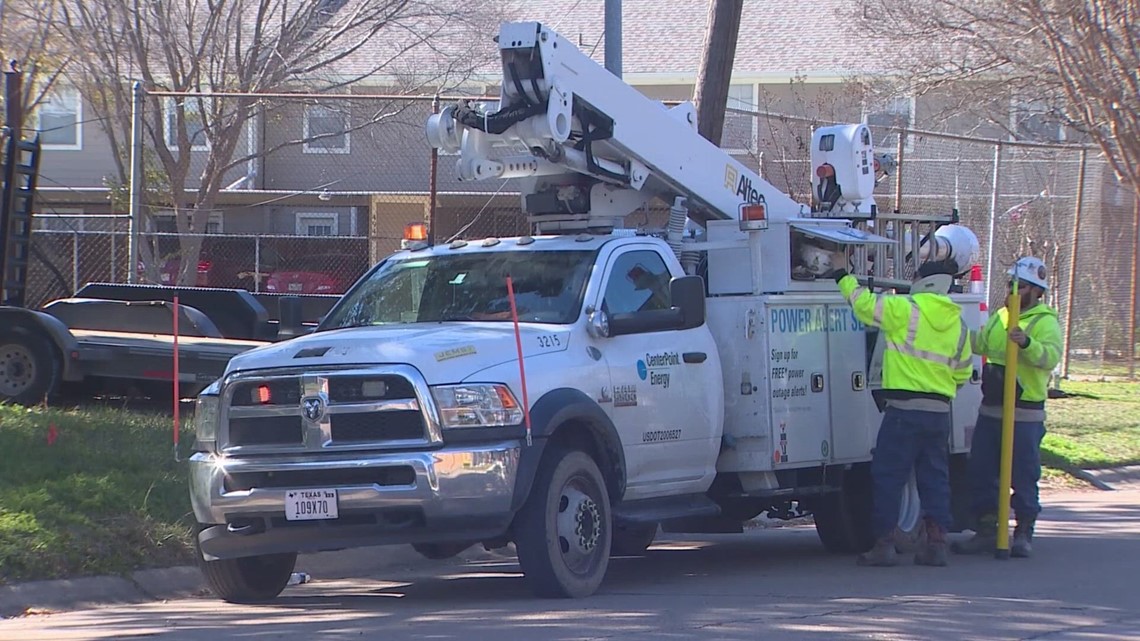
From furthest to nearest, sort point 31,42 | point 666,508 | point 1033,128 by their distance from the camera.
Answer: point 1033,128
point 31,42
point 666,508

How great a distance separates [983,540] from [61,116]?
2212cm

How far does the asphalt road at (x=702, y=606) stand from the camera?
752cm

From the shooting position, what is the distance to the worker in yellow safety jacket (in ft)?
34.7

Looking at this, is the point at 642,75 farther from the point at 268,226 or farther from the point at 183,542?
the point at 183,542

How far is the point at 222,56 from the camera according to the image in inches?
911

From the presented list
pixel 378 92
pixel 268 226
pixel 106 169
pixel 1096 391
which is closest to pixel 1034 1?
pixel 1096 391

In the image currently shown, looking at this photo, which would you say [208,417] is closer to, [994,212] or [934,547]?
[934,547]

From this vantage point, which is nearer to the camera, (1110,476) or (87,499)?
(87,499)

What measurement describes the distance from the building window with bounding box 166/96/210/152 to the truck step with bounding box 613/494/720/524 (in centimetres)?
1356

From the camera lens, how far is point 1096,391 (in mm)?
21516

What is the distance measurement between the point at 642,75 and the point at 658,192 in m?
20.1

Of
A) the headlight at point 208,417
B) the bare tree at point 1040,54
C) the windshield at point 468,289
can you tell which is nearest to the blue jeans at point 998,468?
the windshield at point 468,289

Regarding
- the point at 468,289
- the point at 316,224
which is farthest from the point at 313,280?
the point at 468,289

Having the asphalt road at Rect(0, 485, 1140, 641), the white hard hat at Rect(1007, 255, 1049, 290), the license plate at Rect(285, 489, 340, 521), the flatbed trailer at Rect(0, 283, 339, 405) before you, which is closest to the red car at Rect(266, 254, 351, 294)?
the flatbed trailer at Rect(0, 283, 339, 405)
